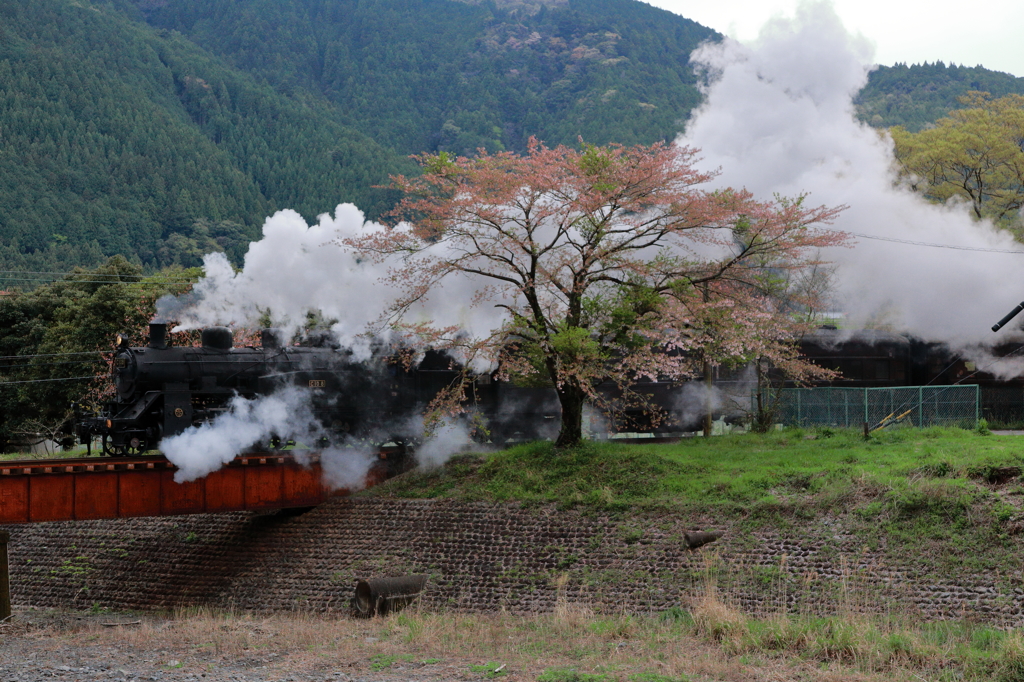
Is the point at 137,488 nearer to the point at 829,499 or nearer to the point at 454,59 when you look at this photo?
the point at 829,499

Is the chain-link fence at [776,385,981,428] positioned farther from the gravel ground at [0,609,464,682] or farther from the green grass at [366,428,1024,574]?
the gravel ground at [0,609,464,682]

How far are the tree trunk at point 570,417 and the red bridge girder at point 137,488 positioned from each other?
7.14m

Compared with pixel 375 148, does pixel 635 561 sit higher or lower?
lower

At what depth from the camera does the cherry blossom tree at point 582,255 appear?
2373cm

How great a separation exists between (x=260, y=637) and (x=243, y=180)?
9799 centimetres

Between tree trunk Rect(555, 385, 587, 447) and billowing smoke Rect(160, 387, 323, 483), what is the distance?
6807 millimetres

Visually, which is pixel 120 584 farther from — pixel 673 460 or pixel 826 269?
pixel 826 269

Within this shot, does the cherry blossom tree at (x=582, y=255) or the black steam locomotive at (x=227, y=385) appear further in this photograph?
the cherry blossom tree at (x=582, y=255)

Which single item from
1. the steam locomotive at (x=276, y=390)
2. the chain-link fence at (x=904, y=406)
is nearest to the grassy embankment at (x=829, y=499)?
the steam locomotive at (x=276, y=390)

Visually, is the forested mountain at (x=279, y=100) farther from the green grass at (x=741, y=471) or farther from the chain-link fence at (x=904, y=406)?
the green grass at (x=741, y=471)

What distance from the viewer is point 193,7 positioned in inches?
6373

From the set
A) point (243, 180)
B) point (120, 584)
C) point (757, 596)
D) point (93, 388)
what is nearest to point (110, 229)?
point (243, 180)

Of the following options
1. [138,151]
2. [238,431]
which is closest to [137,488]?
[238,431]

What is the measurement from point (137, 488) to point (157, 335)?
159 inches
